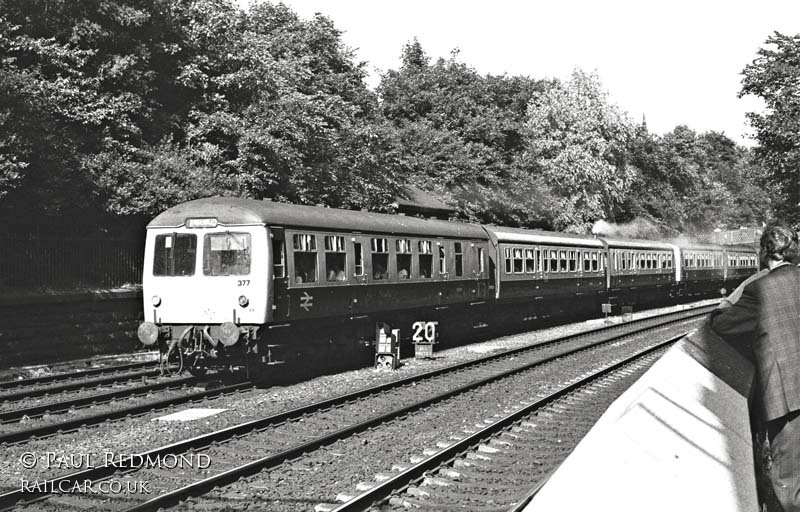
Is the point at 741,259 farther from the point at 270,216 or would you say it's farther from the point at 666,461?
the point at 666,461

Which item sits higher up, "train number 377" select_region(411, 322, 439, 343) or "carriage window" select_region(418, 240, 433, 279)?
"carriage window" select_region(418, 240, 433, 279)

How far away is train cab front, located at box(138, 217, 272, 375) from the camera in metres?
A: 13.3

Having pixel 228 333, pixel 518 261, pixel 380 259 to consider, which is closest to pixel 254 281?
pixel 228 333

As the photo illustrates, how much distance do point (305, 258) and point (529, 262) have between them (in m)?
11.8

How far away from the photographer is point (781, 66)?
104ft

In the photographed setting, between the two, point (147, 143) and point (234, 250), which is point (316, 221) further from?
point (147, 143)

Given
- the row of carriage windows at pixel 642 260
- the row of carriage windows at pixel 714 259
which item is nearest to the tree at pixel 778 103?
the row of carriage windows at pixel 642 260

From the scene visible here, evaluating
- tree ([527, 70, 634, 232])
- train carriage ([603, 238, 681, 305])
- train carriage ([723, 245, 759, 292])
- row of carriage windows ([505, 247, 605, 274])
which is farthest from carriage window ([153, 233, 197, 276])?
train carriage ([723, 245, 759, 292])

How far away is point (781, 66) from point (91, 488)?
3104cm

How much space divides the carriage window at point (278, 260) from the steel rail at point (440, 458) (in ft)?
15.2

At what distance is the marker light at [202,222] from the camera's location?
13742 millimetres

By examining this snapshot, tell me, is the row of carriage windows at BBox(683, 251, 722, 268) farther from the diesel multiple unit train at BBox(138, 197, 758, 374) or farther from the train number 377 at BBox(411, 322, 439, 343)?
the train number 377 at BBox(411, 322, 439, 343)

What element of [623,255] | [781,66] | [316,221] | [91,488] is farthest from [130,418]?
[781,66]

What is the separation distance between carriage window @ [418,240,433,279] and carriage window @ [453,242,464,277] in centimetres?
144
